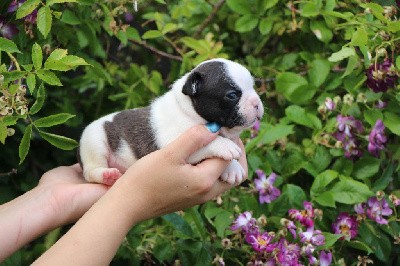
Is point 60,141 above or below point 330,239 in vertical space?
above

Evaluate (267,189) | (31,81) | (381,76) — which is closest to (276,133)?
(267,189)

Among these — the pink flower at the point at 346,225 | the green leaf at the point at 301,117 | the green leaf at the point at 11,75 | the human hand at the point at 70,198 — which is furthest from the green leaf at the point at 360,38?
the green leaf at the point at 11,75

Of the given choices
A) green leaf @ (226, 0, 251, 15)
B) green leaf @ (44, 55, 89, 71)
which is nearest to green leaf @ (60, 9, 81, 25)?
green leaf @ (44, 55, 89, 71)

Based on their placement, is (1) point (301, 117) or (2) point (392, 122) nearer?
(2) point (392, 122)

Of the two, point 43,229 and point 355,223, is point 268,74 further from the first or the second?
point 43,229

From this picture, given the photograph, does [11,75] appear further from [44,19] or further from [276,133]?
[276,133]

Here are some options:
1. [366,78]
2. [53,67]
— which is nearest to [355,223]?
[366,78]

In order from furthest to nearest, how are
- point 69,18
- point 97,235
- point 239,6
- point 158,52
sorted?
point 158,52
point 239,6
point 69,18
point 97,235
